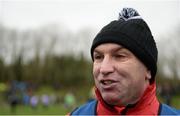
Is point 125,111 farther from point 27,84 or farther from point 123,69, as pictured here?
point 27,84

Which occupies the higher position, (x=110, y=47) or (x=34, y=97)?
(x=110, y=47)

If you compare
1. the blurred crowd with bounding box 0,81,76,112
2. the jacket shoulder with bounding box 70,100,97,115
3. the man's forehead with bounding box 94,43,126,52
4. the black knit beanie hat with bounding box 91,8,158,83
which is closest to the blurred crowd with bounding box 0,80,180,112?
the blurred crowd with bounding box 0,81,76,112

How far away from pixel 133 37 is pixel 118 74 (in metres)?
0.33

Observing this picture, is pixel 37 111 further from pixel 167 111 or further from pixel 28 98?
pixel 167 111

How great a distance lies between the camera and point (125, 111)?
9.39 feet

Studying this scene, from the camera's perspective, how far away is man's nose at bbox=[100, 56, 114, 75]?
2.72m

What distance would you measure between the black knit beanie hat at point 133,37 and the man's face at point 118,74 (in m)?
0.04

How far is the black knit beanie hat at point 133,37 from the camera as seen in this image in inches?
113

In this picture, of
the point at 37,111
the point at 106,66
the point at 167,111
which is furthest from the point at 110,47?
the point at 37,111

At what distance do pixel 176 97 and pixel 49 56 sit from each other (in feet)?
53.3

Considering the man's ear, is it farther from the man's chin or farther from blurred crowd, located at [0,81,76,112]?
blurred crowd, located at [0,81,76,112]

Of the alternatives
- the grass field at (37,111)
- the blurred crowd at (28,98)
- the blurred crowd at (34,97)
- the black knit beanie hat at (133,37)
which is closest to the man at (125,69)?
the black knit beanie hat at (133,37)

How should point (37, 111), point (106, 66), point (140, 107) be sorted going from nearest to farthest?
point (106, 66) < point (140, 107) < point (37, 111)

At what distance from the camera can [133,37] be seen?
9.68 ft
